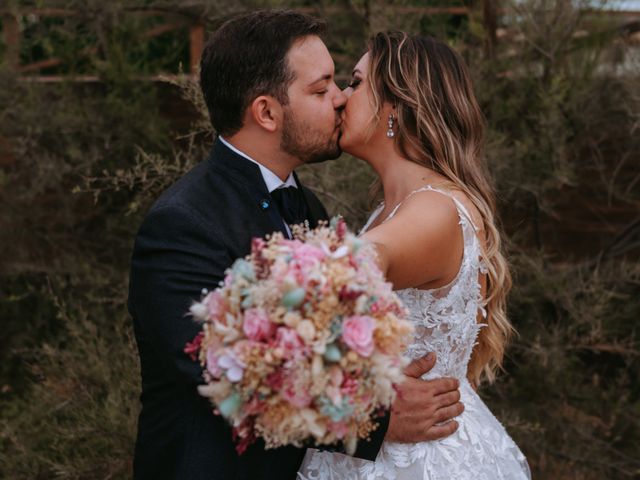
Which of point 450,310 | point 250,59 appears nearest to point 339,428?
point 450,310

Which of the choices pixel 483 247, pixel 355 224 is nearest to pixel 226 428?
pixel 483 247

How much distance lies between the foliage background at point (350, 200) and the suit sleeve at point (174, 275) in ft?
6.44

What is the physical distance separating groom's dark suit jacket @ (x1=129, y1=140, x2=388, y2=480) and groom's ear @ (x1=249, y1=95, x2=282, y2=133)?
0.67 feet

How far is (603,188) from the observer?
18.6ft

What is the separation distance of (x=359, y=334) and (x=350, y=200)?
300 centimetres

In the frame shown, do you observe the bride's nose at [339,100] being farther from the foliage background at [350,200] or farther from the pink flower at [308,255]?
the foliage background at [350,200]

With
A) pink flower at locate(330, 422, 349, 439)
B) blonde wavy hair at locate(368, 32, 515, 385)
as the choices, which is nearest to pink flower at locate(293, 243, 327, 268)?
pink flower at locate(330, 422, 349, 439)

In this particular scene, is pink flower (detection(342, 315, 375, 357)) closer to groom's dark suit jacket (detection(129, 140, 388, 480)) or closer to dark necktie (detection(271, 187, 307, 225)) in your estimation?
groom's dark suit jacket (detection(129, 140, 388, 480))

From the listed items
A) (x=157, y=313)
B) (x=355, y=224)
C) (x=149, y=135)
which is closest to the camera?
(x=157, y=313)

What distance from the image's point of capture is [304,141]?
2.73 meters

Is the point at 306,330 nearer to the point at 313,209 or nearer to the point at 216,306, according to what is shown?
the point at 216,306

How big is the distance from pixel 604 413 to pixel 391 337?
388cm

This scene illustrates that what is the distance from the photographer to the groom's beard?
2.70 m

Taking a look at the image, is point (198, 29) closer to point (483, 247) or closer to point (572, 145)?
point (572, 145)
